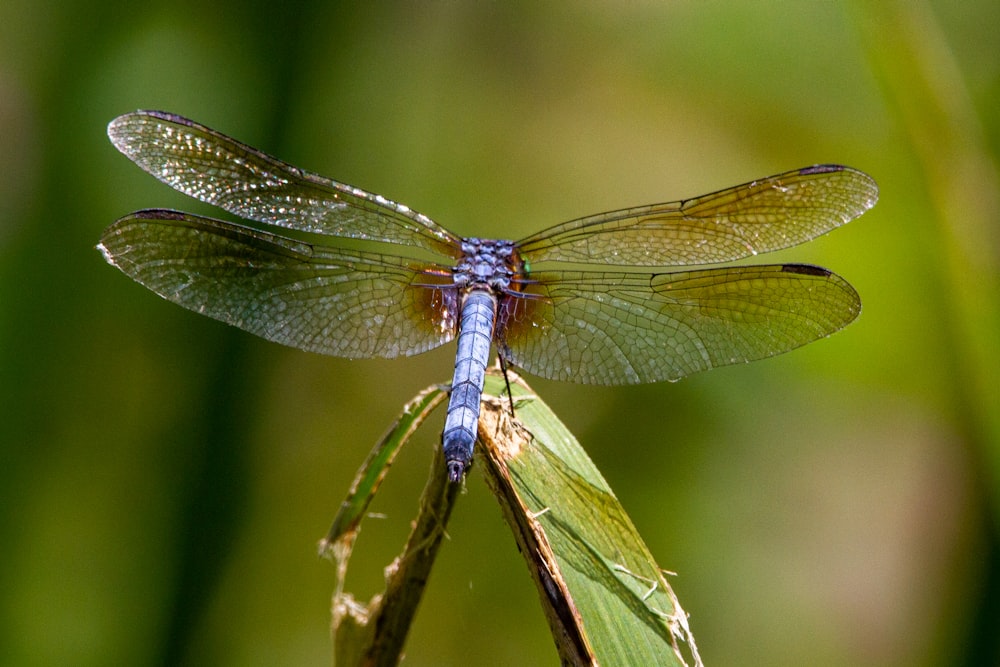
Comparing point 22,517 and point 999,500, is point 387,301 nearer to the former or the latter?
point 22,517

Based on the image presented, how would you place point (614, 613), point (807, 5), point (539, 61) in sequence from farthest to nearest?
point (539, 61) → point (807, 5) → point (614, 613)

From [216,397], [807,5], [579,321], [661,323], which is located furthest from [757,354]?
[807,5]

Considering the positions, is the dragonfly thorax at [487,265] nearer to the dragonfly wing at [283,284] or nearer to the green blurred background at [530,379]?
the dragonfly wing at [283,284]

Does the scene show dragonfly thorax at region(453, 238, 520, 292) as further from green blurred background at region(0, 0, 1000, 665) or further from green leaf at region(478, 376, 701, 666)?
green blurred background at region(0, 0, 1000, 665)

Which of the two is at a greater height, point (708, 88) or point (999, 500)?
point (708, 88)

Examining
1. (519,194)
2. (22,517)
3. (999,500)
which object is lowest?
(22,517)

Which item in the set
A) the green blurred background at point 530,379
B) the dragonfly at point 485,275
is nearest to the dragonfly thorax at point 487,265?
the dragonfly at point 485,275
